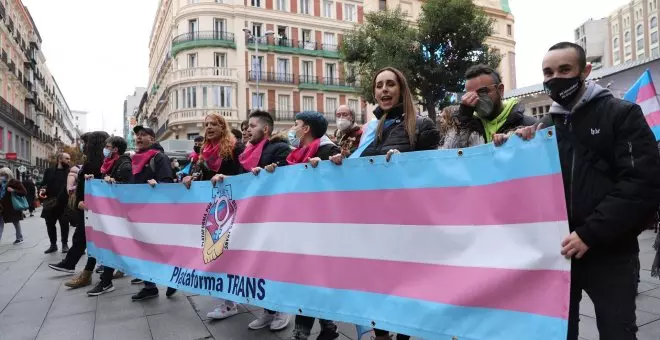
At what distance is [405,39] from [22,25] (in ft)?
148

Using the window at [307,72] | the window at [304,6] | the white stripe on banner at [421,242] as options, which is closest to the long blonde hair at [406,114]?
the white stripe on banner at [421,242]

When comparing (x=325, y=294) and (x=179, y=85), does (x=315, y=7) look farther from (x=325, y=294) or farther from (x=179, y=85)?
(x=325, y=294)

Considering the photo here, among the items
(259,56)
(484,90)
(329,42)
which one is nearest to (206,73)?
(259,56)

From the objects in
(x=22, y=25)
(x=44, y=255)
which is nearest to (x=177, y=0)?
(x=22, y=25)

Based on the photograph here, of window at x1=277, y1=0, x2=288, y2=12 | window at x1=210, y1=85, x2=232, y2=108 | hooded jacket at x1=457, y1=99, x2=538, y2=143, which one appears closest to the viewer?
hooded jacket at x1=457, y1=99, x2=538, y2=143

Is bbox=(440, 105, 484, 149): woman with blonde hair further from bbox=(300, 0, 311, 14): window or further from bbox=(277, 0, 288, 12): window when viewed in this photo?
bbox=(300, 0, 311, 14): window

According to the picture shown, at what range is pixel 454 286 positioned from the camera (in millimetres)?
2197

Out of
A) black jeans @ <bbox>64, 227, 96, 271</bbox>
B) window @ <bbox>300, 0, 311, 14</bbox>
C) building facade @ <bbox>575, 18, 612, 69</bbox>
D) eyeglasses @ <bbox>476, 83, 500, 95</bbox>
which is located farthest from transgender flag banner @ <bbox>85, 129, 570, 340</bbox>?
building facade @ <bbox>575, 18, 612, 69</bbox>

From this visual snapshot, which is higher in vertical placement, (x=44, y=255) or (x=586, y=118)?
(x=586, y=118)

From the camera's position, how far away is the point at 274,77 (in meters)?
39.8

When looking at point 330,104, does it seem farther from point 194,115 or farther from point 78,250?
point 78,250

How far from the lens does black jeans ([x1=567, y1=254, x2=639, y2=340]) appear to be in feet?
6.22

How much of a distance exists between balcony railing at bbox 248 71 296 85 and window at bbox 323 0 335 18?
288 inches

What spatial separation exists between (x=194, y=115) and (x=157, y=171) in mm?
33579
